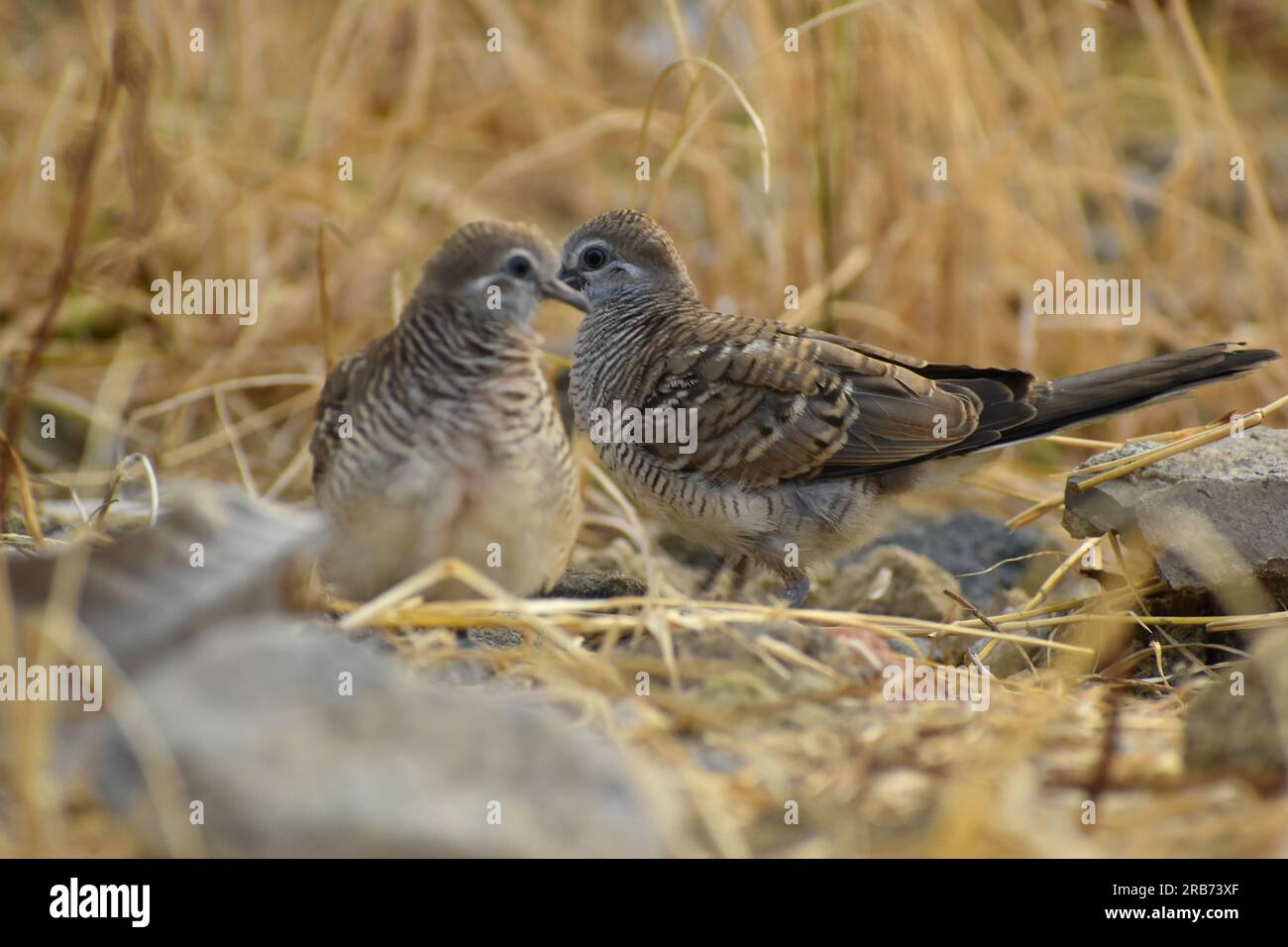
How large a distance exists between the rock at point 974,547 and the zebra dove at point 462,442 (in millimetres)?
1930

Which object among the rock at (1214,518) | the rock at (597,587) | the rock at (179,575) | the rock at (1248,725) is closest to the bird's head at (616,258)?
the rock at (597,587)

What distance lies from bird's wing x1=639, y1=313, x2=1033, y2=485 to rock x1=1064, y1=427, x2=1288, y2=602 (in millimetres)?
435

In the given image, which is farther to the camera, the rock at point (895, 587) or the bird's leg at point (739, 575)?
the bird's leg at point (739, 575)

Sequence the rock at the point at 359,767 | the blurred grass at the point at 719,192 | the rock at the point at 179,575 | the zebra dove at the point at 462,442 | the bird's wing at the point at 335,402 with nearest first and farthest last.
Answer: the rock at the point at 359,767 → the rock at the point at 179,575 → the zebra dove at the point at 462,442 → the bird's wing at the point at 335,402 → the blurred grass at the point at 719,192

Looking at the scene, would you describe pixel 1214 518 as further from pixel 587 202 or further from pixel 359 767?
pixel 587 202

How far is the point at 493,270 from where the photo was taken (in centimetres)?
336

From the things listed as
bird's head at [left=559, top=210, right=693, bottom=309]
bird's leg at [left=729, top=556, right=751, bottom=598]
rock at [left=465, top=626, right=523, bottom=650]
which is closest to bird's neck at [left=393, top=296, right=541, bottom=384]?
rock at [left=465, top=626, right=523, bottom=650]

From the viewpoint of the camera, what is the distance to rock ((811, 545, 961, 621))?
449cm

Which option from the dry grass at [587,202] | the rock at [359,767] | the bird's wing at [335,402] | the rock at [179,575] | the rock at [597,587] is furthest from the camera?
the dry grass at [587,202]

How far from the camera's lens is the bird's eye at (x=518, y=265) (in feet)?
11.0

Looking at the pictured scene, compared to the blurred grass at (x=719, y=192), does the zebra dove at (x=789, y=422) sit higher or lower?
lower

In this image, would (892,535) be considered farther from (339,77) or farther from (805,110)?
(339,77)

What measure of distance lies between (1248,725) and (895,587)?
197 centimetres

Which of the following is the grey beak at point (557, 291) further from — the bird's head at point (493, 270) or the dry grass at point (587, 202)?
the dry grass at point (587, 202)
